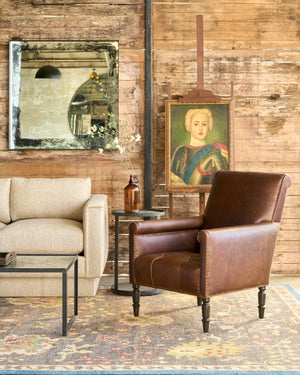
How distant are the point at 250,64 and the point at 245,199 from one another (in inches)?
72.2

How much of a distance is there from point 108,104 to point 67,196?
99cm

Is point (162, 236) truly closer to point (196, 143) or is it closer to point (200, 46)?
point (196, 143)

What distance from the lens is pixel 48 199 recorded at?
15.2ft

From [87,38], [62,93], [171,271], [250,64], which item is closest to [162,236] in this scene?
[171,271]

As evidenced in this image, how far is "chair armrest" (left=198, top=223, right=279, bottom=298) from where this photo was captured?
3.15 m

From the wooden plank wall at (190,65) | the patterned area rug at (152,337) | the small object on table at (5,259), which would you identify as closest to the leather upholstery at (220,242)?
the patterned area rug at (152,337)

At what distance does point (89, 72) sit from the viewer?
16.5 ft

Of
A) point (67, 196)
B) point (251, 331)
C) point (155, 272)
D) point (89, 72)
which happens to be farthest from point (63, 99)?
point (251, 331)

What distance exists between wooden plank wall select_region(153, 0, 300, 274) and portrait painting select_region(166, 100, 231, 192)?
265mm

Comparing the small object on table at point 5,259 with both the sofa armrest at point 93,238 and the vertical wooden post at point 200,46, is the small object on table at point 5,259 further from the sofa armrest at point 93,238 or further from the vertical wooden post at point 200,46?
the vertical wooden post at point 200,46

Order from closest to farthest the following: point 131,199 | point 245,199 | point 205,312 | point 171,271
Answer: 1. point 205,312
2. point 171,271
3. point 245,199
4. point 131,199

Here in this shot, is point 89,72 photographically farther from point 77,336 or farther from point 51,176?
point 77,336

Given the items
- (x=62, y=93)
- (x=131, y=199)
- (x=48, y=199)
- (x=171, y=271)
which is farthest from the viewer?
(x=62, y=93)

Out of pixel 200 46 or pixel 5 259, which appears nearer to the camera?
pixel 5 259
